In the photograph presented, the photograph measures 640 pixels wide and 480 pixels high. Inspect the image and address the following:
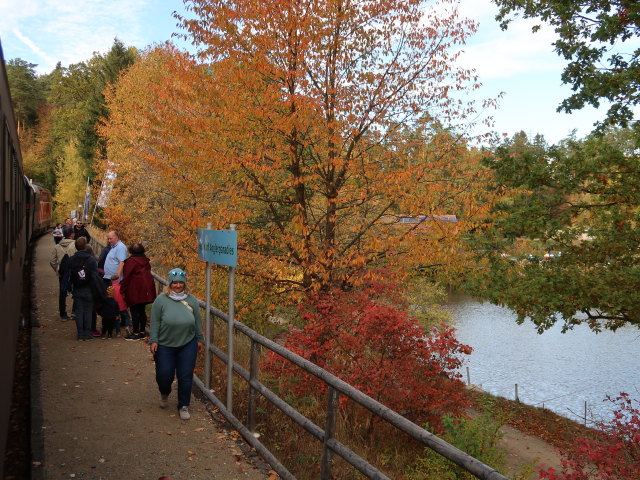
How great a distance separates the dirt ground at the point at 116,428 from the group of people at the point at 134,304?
1.37ft

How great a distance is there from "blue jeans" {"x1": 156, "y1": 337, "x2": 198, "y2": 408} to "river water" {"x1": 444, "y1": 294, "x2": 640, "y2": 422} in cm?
1757

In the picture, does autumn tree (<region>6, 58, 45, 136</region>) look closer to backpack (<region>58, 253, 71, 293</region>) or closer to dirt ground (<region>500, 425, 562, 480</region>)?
backpack (<region>58, 253, 71, 293</region>)

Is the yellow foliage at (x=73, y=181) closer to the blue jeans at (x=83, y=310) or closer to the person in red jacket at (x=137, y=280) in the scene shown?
the blue jeans at (x=83, y=310)

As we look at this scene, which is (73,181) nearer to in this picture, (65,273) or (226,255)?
(65,273)

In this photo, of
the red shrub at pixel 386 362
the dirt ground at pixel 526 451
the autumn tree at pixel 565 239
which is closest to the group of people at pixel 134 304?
the red shrub at pixel 386 362

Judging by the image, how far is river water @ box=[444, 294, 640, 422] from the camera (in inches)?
942

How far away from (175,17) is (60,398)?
7270 millimetres

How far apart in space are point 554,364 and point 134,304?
2467 cm

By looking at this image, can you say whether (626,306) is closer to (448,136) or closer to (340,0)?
(448,136)

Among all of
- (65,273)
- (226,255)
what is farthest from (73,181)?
(226,255)

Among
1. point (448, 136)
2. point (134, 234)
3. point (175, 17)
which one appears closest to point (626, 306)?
point (448, 136)

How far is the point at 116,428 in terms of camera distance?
589 cm

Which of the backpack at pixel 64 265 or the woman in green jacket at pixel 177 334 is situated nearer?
the woman in green jacket at pixel 177 334

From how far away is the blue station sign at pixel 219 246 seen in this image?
19.9 ft
